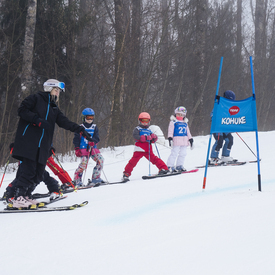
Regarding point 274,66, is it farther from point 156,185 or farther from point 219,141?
point 156,185

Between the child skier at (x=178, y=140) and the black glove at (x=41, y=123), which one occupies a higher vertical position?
the black glove at (x=41, y=123)

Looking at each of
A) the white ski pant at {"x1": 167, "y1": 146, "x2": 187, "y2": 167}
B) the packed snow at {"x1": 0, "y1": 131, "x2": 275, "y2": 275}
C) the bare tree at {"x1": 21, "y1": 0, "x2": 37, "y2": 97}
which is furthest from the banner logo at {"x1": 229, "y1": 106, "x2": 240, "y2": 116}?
the bare tree at {"x1": 21, "y1": 0, "x2": 37, "y2": 97}

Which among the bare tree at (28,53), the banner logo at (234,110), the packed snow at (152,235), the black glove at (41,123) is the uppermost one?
the bare tree at (28,53)

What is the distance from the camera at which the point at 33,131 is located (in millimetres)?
4156

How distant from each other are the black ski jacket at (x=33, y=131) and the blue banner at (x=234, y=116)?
2405mm

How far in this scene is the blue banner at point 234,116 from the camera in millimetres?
4809

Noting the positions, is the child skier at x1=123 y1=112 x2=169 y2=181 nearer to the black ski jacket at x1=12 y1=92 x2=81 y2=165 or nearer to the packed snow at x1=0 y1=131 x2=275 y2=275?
the packed snow at x1=0 y1=131 x2=275 y2=275

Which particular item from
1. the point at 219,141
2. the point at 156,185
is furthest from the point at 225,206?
the point at 219,141

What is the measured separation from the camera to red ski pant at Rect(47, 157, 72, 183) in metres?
5.74

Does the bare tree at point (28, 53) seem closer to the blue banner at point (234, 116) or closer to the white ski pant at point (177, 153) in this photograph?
the white ski pant at point (177, 153)

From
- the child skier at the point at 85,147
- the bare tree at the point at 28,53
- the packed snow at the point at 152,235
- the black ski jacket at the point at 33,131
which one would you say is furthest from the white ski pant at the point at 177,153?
the bare tree at the point at 28,53

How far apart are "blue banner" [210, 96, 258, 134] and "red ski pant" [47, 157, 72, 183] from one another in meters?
2.79

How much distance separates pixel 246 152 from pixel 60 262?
8.79 meters

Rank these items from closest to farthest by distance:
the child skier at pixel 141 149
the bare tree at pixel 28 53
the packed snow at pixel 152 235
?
the packed snow at pixel 152 235 < the child skier at pixel 141 149 < the bare tree at pixel 28 53
